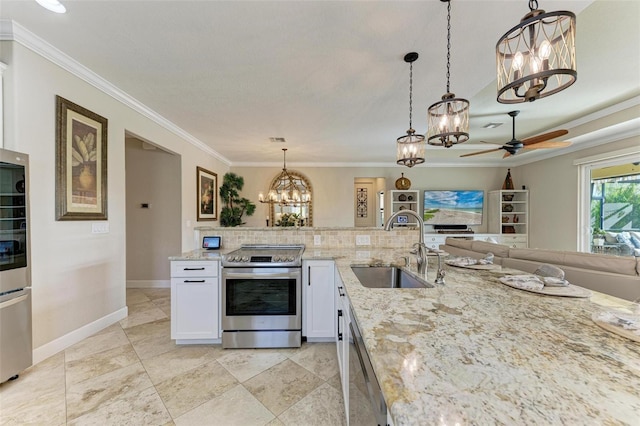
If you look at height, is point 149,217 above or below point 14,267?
above

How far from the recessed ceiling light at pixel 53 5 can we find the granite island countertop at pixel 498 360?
2.59m

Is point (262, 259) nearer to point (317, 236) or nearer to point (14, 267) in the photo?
point (317, 236)

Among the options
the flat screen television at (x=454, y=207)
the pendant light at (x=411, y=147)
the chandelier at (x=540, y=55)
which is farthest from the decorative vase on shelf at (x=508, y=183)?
the chandelier at (x=540, y=55)

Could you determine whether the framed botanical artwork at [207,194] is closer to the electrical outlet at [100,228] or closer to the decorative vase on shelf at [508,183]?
the electrical outlet at [100,228]

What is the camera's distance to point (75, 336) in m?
2.30

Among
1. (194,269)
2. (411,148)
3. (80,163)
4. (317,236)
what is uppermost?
(411,148)

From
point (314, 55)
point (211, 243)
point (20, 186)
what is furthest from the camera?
point (211, 243)

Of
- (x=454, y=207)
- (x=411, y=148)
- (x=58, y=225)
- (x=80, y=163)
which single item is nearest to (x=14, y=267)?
(x=58, y=225)

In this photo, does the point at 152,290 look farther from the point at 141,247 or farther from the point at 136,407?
the point at 136,407

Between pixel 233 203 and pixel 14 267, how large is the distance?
423 cm

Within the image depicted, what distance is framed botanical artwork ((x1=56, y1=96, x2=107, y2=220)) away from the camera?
7.09 feet

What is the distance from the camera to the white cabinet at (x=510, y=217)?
5.74 meters

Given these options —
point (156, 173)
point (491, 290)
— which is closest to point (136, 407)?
point (491, 290)

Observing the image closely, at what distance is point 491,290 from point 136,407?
2238mm
